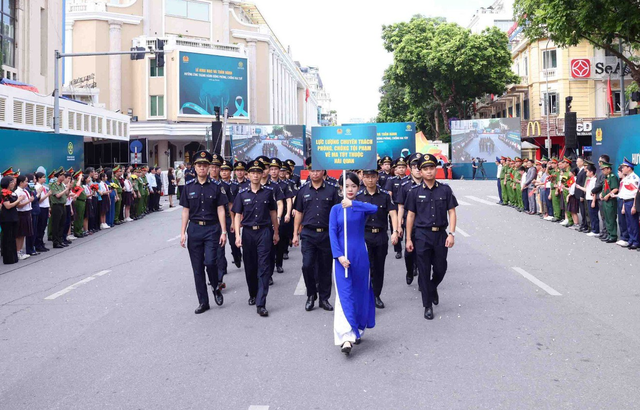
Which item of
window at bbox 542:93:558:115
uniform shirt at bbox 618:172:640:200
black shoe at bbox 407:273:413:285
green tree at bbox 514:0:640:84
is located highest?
window at bbox 542:93:558:115

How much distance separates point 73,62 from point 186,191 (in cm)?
5224

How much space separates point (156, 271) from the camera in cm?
1095

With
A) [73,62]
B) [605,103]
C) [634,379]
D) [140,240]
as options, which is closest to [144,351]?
[634,379]

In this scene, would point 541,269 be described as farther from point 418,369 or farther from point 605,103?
point 605,103

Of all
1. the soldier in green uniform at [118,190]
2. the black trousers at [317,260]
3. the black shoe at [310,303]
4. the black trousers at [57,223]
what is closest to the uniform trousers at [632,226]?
the black trousers at [317,260]

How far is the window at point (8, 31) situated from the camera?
29.3 metres

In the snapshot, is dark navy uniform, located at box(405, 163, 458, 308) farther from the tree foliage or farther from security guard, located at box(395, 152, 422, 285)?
the tree foliage

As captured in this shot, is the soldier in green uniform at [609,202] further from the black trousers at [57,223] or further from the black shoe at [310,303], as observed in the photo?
the black trousers at [57,223]

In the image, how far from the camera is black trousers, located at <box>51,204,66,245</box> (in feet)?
48.2

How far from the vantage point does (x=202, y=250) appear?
7855 mm

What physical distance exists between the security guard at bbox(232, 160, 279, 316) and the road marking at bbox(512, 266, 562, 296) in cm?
391

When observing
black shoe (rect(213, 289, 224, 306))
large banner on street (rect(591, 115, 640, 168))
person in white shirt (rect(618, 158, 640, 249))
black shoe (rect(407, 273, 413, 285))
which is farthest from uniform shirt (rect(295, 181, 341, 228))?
large banner on street (rect(591, 115, 640, 168))

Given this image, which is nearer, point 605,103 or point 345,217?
point 345,217

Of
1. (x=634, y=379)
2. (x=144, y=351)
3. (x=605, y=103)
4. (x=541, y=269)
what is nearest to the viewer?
(x=634, y=379)
